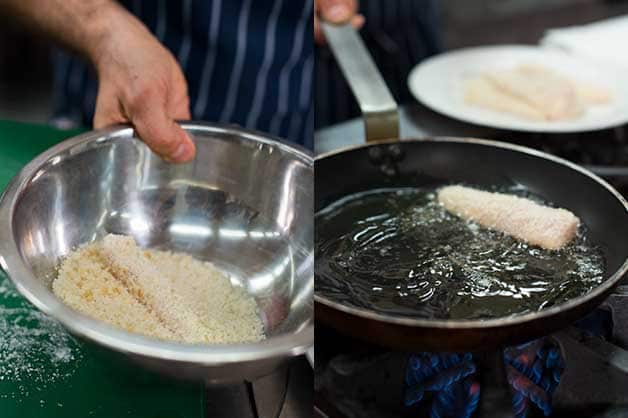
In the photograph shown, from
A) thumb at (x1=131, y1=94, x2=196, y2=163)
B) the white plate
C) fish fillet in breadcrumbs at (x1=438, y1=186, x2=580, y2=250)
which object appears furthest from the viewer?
the white plate

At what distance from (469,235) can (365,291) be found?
A: 0.14 m

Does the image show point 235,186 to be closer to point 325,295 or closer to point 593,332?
point 325,295

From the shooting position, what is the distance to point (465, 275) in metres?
0.59

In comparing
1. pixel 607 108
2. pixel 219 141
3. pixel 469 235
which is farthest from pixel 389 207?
pixel 607 108

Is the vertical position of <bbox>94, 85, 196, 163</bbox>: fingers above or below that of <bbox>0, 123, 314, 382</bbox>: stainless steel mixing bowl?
above

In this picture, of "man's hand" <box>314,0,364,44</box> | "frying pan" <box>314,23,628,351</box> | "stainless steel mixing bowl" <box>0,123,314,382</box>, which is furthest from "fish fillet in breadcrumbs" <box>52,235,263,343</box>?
"man's hand" <box>314,0,364,44</box>

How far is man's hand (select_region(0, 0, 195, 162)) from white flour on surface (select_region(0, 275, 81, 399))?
21cm

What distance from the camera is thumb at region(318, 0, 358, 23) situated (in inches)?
36.7

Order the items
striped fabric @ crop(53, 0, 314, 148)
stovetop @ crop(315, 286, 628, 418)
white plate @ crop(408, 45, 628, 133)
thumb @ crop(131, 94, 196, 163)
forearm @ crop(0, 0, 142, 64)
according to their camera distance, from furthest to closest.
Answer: striped fabric @ crop(53, 0, 314, 148)
white plate @ crop(408, 45, 628, 133)
forearm @ crop(0, 0, 142, 64)
thumb @ crop(131, 94, 196, 163)
stovetop @ crop(315, 286, 628, 418)

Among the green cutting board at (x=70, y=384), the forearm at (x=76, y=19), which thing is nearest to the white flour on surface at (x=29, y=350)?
the green cutting board at (x=70, y=384)

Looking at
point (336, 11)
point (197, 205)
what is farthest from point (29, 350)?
point (336, 11)

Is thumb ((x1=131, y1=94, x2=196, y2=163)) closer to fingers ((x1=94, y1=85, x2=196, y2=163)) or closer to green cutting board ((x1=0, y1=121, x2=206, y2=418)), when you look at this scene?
fingers ((x1=94, y1=85, x2=196, y2=163))

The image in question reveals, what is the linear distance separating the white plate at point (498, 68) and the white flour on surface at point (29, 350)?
0.59m

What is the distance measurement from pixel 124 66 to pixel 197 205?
17 cm
